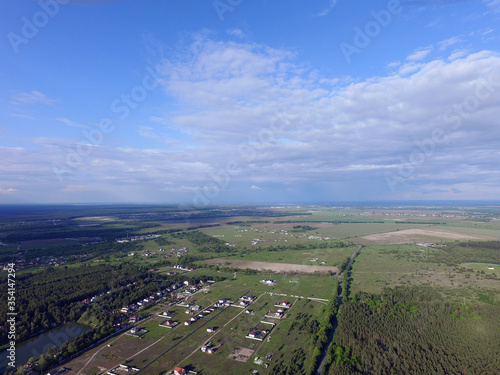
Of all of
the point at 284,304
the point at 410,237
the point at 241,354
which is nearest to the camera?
the point at 241,354

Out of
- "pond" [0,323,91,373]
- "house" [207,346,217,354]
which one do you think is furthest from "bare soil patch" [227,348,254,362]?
"pond" [0,323,91,373]

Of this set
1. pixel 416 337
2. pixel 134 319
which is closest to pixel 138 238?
pixel 134 319

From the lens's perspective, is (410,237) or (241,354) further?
(410,237)

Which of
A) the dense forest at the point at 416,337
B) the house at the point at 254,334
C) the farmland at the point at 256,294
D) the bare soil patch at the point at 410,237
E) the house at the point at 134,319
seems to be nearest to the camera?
the dense forest at the point at 416,337

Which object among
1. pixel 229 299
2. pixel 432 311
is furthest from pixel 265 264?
pixel 432 311

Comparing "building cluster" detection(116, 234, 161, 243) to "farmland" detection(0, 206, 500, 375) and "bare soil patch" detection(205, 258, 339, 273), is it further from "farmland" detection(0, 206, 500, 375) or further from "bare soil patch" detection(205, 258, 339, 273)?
"bare soil patch" detection(205, 258, 339, 273)

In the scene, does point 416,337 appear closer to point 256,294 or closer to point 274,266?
point 256,294

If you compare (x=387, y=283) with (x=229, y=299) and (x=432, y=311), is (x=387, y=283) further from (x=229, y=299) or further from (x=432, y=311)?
(x=229, y=299)

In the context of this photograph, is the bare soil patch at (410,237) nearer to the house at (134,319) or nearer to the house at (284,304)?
the house at (284,304)

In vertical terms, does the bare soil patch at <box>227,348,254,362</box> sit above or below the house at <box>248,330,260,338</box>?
below

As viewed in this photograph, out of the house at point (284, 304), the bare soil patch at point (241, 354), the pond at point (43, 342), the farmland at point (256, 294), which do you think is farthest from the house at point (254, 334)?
the pond at point (43, 342)

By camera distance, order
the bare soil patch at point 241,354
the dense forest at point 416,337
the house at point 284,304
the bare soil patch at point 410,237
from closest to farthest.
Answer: the dense forest at point 416,337
the bare soil patch at point 241,354
the house at point 284,304
the bare soil patch at point 410,237
